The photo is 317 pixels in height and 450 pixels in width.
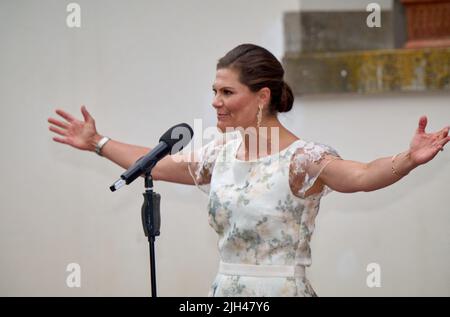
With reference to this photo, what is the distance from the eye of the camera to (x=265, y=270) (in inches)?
144

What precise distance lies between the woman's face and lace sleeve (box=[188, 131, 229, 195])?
0.73 ft

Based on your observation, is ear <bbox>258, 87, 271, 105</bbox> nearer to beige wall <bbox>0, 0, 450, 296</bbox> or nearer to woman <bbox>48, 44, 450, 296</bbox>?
woman <bbox>48, 44, 450, 296</bbox>

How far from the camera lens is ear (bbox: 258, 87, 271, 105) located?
3.78 m

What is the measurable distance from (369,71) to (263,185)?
5.82ft

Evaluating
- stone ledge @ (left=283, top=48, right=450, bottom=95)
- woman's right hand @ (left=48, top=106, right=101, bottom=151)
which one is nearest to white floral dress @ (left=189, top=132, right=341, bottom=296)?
woman's right hand @ (left=48, top=106, right=101, bottom=151)

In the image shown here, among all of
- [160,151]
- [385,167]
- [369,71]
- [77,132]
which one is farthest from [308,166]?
[369,71]

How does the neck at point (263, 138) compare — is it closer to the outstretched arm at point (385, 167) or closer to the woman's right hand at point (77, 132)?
the outstretched arm at point (385, 167)

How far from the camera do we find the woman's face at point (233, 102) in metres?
3.74

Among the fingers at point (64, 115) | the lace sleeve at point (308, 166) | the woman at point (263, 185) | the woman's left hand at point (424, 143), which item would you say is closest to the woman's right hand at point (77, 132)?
the fingers at point (64, 115)

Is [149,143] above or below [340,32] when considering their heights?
below

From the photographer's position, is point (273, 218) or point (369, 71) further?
point (369, 71)

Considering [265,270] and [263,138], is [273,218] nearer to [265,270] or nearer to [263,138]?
[265,270]

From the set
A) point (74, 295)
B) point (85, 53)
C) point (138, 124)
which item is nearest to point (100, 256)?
point (74, 295)
